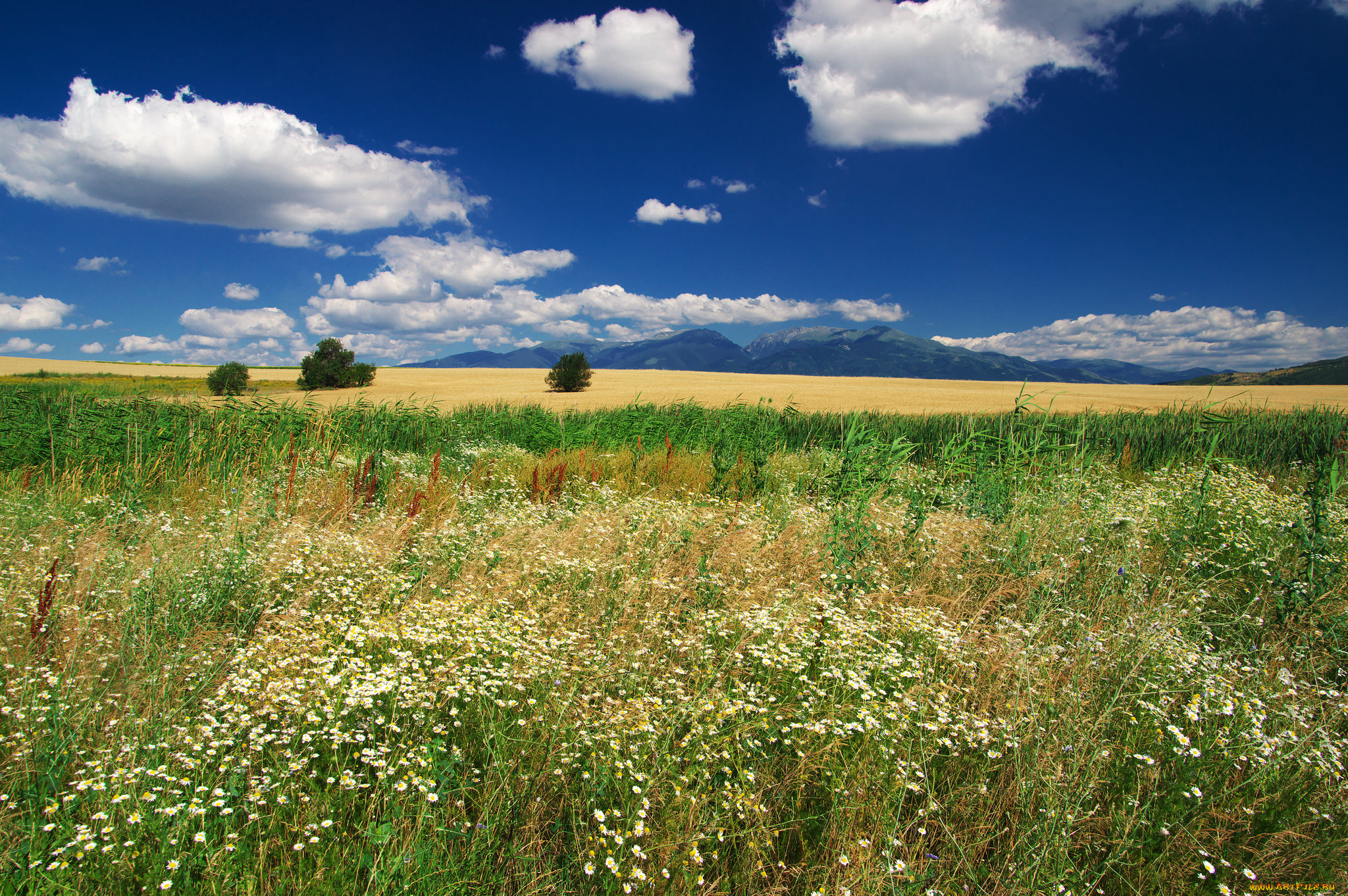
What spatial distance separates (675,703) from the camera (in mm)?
3016

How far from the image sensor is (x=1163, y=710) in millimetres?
3059

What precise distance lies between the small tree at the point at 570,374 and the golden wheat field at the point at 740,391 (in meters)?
2.07

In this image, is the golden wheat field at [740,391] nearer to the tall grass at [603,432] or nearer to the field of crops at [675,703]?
the tall grass at [603,432]

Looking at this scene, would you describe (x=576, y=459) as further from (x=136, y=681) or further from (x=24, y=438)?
(x=24, y=438)

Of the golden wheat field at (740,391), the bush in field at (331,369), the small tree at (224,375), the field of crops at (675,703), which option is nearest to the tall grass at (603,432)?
the field of crops at (675,703)

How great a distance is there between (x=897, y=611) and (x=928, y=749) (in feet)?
4.45

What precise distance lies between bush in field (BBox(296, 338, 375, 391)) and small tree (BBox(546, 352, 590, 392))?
17562mm

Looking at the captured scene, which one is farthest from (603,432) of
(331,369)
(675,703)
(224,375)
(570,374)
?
(331,369)

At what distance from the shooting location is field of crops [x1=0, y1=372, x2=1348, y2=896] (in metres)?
2.28

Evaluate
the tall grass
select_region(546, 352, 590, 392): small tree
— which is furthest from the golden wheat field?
the tall grass

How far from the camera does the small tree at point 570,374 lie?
52.4m

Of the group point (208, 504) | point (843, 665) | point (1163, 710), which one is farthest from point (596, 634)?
point (208, 504)

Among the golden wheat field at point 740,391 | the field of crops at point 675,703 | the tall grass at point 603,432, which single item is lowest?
the field of crops at point 675,703

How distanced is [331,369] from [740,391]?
1422 inches
